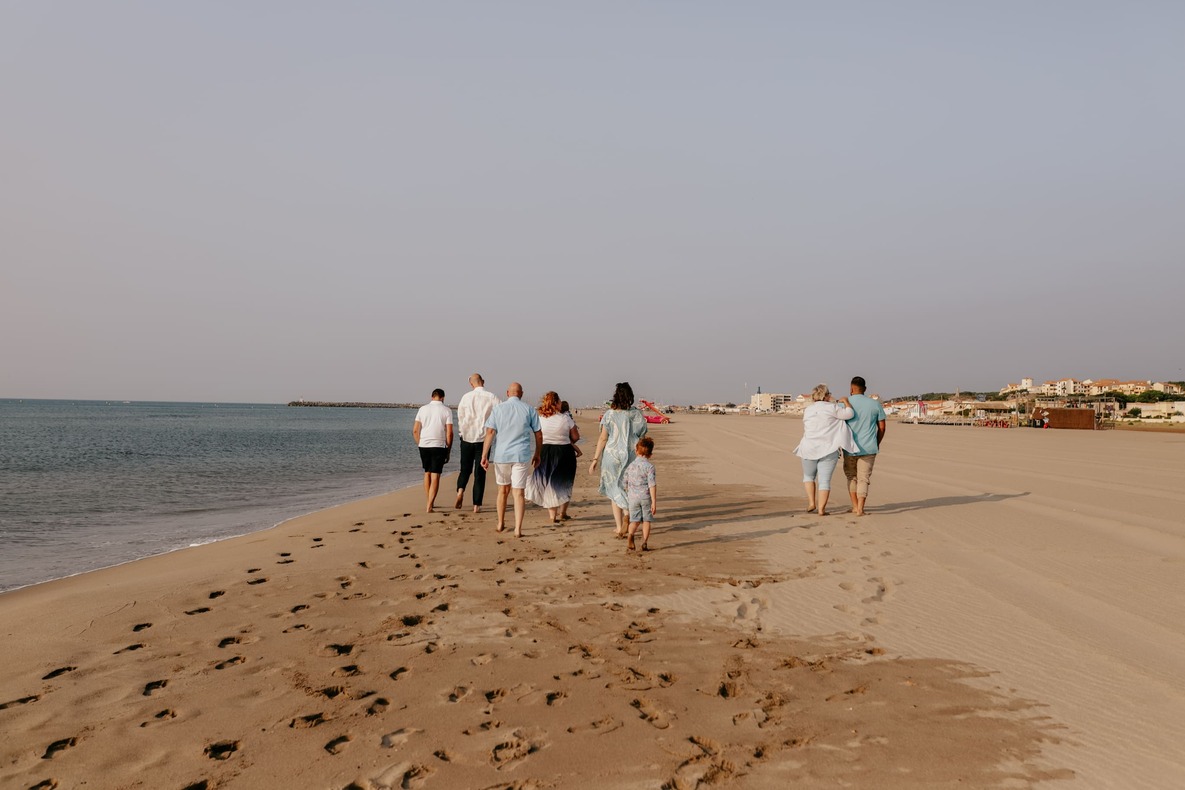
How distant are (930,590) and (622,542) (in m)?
3.54

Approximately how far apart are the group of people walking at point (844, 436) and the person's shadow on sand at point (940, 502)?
88cm

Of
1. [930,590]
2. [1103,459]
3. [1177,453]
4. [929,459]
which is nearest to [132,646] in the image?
[930,590]

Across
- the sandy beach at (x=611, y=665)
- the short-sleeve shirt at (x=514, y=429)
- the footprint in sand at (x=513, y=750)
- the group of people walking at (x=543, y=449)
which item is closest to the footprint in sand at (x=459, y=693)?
the sandy beach at (x=611, y=665)

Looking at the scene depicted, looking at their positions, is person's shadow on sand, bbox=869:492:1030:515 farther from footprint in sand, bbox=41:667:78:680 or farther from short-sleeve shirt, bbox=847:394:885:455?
footprint in sand, bbox=41:667:78:680

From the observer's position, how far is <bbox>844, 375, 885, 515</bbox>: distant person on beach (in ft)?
33.2

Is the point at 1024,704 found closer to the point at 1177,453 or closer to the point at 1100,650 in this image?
the point at 1100,650

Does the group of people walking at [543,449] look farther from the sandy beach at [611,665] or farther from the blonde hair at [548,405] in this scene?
the sandy beach at [611,665]

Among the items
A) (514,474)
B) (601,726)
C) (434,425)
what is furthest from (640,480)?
(601,726)

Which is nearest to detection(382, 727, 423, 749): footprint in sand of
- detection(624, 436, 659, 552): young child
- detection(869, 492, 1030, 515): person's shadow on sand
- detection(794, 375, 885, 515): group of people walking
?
detection(624, 436, 659, 552): young child

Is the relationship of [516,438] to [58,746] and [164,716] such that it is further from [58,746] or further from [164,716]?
[58,746]

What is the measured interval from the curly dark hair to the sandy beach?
5.73ft

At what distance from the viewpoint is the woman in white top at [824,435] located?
995 centimetres

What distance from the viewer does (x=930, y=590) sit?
19.8 feet

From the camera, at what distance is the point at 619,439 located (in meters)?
8.59
